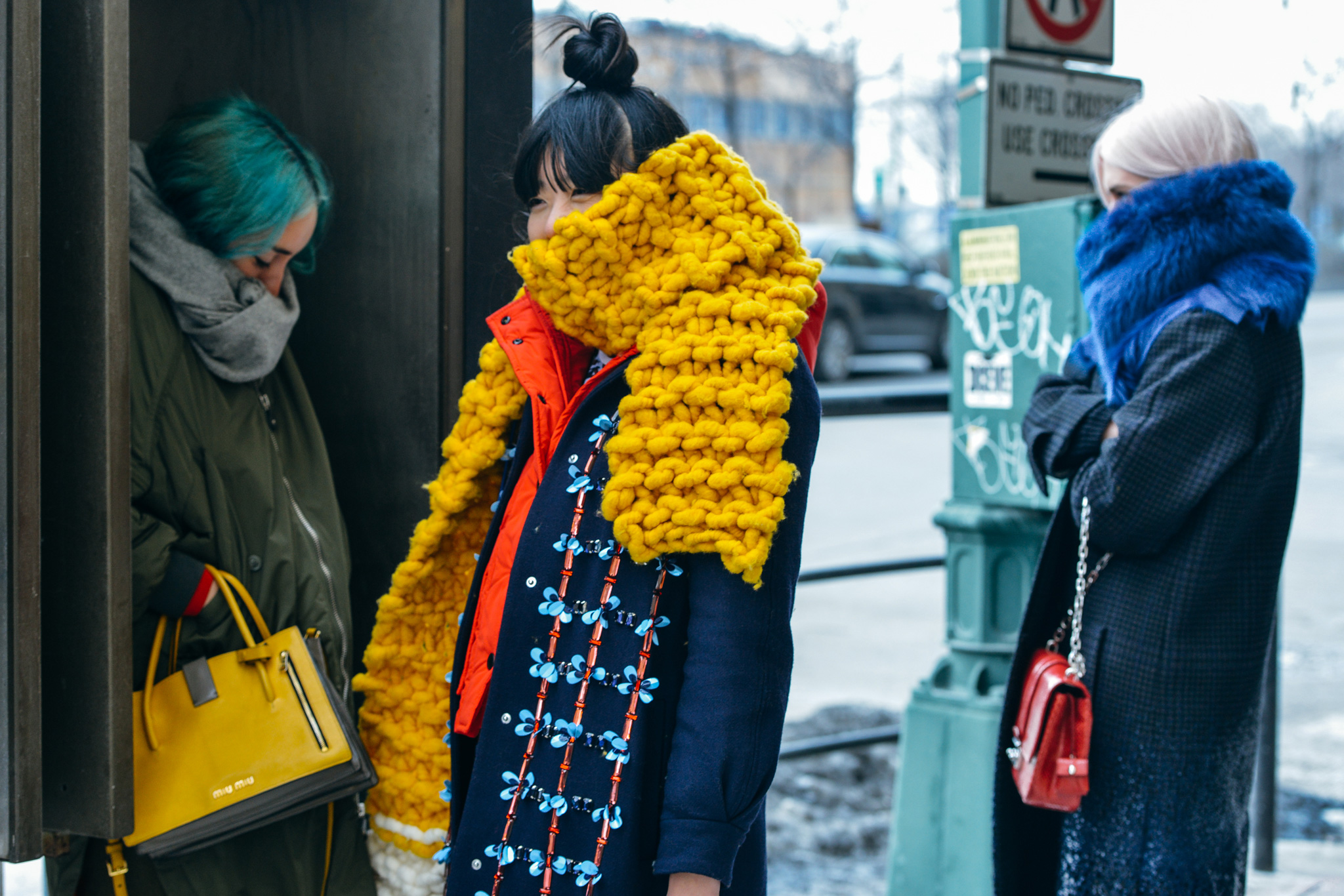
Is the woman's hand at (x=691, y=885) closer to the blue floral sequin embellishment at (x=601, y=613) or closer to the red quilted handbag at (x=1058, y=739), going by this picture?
the blue floral sequin embellishment at (x=601, y=613)

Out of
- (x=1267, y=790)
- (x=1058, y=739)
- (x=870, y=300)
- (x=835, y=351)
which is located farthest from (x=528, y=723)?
(x=870, y=300)

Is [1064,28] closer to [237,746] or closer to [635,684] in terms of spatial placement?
[635,684]

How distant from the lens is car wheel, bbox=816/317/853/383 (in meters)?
13.7

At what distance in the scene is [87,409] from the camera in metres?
1.52

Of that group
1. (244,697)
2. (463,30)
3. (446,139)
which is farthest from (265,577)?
(463,30)

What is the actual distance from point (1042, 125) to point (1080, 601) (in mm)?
1395

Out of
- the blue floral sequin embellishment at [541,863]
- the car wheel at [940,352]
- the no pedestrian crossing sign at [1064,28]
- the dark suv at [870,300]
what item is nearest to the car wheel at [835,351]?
the dark suv at [870,300]

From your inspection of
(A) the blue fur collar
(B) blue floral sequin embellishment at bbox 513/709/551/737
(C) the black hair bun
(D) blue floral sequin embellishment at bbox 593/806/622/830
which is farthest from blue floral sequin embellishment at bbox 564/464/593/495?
(A) the blue fur collar

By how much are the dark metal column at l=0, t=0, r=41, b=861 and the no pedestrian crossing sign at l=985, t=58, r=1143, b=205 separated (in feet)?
7.34

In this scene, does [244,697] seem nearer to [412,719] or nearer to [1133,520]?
[412,719]

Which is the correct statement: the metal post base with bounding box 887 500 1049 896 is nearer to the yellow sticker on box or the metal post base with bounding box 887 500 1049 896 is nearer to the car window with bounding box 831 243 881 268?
the yellow sticker on box

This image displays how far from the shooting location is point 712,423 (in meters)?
1.36

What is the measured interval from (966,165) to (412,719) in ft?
6.86

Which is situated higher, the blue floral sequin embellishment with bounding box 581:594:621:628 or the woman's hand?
the blue floral sequin embellishment with bounding box 581:594:621:628
